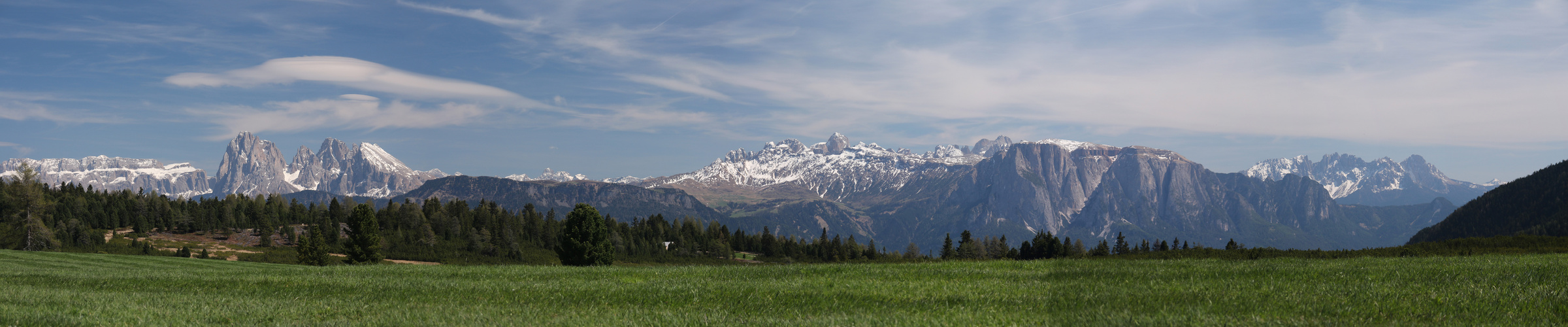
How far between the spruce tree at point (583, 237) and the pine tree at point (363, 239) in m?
24.2

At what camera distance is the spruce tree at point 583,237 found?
7512 cm

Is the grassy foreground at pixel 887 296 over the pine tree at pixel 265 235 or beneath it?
over

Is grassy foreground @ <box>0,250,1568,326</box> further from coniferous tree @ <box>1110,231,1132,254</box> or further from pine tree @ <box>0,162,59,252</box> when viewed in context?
pine tree @ <box>0,162,59,252</box>

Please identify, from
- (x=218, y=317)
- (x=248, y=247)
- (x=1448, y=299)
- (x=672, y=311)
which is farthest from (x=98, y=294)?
(x=248, y=247)

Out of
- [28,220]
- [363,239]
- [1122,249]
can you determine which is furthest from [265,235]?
[1122,249]

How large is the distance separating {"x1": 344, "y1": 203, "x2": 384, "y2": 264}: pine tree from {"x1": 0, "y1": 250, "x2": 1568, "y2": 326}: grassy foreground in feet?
219

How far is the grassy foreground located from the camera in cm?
1014

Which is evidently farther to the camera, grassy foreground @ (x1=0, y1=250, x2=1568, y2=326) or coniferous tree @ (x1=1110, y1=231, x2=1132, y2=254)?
coniferous tree @ (x1=1110, y1=231, x2=1132, y2=254)

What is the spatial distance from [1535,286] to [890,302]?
10595mm

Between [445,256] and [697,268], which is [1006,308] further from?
[445,256]

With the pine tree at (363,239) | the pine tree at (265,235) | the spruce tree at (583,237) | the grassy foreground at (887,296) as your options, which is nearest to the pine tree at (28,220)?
the pine tree at (265,235)

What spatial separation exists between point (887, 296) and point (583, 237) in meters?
67.2

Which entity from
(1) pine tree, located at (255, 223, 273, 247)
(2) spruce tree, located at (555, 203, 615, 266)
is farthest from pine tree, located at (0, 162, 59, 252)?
(2) spruce tree, located at (555, 203, 615, 266)

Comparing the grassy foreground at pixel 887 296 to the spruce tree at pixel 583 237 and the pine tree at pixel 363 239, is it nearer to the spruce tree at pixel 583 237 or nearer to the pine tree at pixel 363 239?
the spruce tree at pixel 583 237
